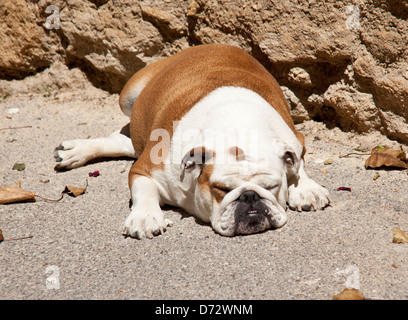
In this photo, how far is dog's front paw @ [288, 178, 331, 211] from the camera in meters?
3.79

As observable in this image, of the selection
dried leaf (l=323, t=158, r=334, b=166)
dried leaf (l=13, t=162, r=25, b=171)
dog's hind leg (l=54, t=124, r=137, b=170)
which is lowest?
dried leaf (l=13, t=162, r=25, b=171)

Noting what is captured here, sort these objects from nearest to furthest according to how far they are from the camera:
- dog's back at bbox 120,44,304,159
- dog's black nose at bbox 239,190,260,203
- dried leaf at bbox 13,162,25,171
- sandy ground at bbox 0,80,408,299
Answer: sandy ground at bbox 0,80,408,299
dog's black nose at bbox 239,190,260,203
dog's back at bbox 120,44,304,159
dried leaf at bbox 13,162,25,171

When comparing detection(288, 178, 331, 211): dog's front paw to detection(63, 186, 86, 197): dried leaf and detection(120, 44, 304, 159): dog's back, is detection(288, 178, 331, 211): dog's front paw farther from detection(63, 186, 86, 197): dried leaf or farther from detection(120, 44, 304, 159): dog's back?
detection(63, 186, 86, 197): dried leaf

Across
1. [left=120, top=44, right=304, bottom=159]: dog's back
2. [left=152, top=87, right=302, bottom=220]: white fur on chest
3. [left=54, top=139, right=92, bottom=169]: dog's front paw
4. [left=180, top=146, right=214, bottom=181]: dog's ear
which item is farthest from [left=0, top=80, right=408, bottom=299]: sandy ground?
[left=120, top=44, right=304, bottom=159]: dog's back

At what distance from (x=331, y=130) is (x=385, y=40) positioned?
41.8 inches

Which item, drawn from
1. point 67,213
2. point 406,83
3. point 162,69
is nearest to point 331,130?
point 406,83

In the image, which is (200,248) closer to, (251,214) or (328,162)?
(251,214)

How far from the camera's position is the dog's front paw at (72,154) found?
4895 mm

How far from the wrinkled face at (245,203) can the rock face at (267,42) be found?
1.74 m

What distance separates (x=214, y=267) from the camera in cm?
314

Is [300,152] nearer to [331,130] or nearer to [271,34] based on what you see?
[331,130]

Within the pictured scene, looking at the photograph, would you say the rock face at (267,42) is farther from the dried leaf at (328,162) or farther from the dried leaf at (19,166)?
the dried leaf at (19,166)

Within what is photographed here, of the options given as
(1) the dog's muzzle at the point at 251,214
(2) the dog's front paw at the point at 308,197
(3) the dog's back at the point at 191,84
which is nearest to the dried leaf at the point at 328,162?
(3) the dog's back at the point at 191,84

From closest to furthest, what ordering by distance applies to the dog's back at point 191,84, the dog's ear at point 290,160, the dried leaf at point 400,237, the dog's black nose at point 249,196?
the dried leaf at point 400,237, the dog's black nose at point 249,196, the dog's ear at point 290,160, the dog's back at point 191,84
